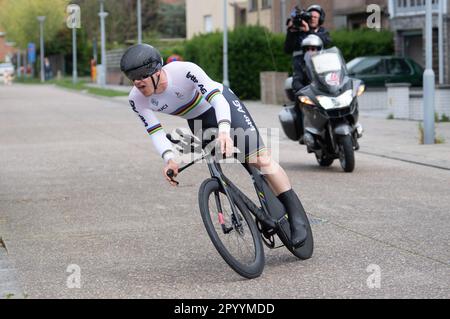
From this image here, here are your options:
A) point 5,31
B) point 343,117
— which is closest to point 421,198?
point 343,117

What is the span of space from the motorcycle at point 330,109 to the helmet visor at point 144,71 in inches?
230

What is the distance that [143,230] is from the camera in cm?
836

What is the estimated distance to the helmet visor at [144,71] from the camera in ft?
20.6

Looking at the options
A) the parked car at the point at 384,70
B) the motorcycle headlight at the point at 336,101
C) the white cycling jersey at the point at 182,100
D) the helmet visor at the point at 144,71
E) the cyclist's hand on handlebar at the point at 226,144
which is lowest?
the cyclist's hand on handlebar at the point at 226,144

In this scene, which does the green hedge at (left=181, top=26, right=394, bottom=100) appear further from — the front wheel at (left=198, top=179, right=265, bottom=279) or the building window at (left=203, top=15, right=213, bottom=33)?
the front wheel at (left=198, top=179, right=265, bottom=279)

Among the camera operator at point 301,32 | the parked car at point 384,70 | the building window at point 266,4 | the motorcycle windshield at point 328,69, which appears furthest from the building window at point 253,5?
the motorcycle windshield at point 328,69

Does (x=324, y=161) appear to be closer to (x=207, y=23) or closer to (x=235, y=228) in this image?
(x=235, y=228)

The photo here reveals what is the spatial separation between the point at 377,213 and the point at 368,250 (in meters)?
1.76

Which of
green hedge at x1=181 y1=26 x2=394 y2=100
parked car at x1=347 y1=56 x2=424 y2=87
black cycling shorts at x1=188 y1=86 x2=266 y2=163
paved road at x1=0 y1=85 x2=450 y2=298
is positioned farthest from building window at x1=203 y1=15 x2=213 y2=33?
black cycling shorts at x1=188 y1=86 x2=266 y2=163

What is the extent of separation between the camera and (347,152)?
11.9 metres

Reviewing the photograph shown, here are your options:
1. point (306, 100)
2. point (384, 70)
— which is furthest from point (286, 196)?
point (384, 70)

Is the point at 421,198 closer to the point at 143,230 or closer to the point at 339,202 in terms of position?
the point at 339,202

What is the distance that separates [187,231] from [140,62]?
7.55 feet

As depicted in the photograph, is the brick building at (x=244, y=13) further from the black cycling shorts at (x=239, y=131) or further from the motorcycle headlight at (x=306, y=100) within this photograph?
the black cycling shorts at (x=239, y=131)
